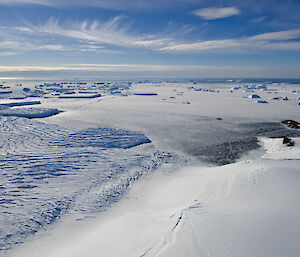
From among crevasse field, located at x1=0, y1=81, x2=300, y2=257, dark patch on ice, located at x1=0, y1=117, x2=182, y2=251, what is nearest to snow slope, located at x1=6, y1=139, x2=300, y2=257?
crevasse field, located at x1=0, y1=81, x2=300, y2=257

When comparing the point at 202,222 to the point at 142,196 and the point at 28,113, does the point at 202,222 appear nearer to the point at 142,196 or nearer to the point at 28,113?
the point at 142,196

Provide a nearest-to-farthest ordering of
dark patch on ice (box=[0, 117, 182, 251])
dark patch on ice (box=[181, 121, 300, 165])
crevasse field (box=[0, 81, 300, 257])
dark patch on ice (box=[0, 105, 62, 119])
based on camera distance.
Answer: crevasse field (box=[0, 81, 300, 257])
dark patch on ice (box=[0, 117, 182, 251])
dark patch on ice (box=[181, 121, 300, 165])
dark patch on ice (box=[0, 105, 62, 119])

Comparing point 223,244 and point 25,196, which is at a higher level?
point 223,244

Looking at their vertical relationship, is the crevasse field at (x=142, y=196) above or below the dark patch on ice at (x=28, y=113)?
below

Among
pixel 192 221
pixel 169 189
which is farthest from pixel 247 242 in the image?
pixel 169 189

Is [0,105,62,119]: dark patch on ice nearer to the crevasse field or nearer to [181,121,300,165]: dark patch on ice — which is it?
the crevasse field

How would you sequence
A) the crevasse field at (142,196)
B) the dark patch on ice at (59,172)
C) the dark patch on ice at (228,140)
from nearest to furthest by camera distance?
the crevasse field at (142,196)
the dark patch on ice at (59,172)
the dark patch on ice at (228,140)

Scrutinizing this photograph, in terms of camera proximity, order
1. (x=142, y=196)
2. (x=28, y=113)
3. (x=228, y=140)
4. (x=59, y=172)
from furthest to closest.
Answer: (x=28, y=113), (x=228, y=140), (x=59, y=172), (x=142, y=196)

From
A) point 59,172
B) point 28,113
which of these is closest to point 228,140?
point 59,172

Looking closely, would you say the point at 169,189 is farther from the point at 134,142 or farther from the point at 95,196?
the point at 134,142

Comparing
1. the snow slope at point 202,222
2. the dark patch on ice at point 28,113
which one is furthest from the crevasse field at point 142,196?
the dark patch on ice at point 28,113

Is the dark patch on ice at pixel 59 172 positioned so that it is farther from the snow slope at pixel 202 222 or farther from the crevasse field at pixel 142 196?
the snow slope at pixel 202 222
